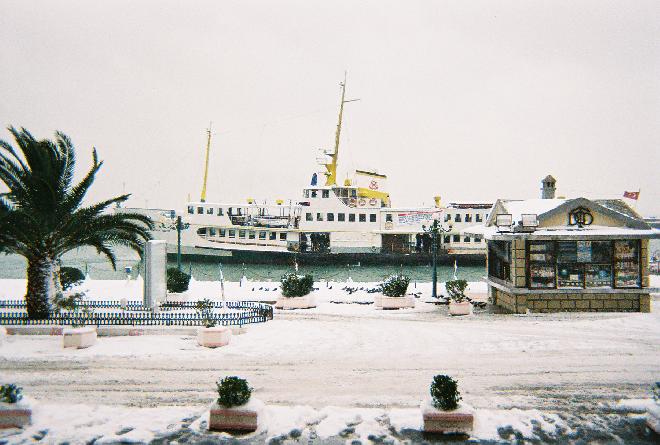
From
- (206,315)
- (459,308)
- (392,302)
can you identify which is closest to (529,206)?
(459,308)

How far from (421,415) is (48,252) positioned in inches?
445

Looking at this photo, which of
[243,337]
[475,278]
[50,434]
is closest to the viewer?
[50,434]

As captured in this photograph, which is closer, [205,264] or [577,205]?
[577,205]

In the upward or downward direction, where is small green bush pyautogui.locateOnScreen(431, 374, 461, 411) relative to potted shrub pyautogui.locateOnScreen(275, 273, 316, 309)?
downward

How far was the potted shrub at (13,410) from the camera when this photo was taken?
266 inches

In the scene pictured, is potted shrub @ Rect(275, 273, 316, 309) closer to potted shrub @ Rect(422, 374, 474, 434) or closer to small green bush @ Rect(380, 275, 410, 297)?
small green bush @ Rect(380, 275, 410, 297)

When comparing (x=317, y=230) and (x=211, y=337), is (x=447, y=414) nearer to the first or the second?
(x=211, y=337)

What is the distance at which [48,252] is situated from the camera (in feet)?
43.5

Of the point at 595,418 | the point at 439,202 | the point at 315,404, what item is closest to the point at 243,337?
the point at 315,404

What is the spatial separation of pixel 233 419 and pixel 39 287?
948 centimetres

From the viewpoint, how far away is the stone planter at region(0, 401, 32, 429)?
675 centimetres

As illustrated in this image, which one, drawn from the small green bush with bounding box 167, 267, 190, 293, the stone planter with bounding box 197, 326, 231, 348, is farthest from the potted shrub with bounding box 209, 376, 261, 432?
the small green bush with bounding box 167, 267, 190, 293

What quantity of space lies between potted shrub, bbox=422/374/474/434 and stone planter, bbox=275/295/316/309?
11473 millimetres

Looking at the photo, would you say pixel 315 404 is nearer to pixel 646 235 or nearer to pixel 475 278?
pixel 646 235
